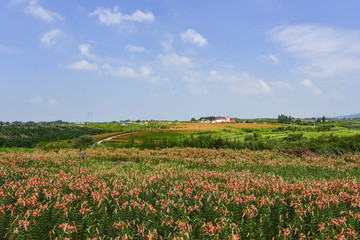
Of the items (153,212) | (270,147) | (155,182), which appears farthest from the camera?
(270,147)

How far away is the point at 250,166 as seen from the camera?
10180 millimetres

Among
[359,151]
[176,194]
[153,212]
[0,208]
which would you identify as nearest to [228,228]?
[153,212]

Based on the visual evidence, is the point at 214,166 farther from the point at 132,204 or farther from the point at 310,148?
the point at 310,148

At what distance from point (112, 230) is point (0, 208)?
6.30 feet

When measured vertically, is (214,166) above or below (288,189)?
below

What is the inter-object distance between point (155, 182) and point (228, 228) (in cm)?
284

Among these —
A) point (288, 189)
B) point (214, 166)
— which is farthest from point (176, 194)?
point (214, 166)

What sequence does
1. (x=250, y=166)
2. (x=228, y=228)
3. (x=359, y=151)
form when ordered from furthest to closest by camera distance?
(x=359, y=151) < (x=250, y=166) < (x=228, y=228)

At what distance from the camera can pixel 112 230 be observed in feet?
11.4

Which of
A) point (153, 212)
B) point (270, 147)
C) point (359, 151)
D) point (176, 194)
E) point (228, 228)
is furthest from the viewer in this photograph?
point (270, 147)

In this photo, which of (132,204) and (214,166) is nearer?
(132,204)

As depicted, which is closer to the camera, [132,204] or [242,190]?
[132,204]

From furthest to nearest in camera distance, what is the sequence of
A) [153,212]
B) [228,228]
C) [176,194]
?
[176,194], [153,212], [228,228]

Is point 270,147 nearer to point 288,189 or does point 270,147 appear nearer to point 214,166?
point 214,166
